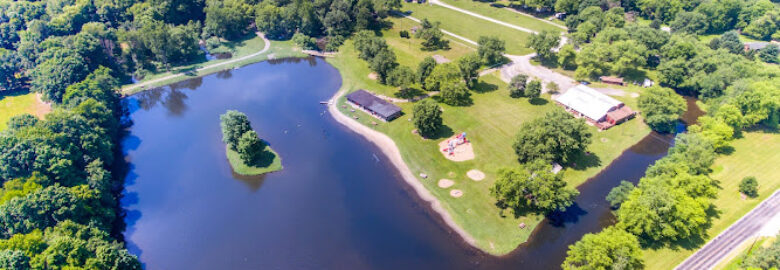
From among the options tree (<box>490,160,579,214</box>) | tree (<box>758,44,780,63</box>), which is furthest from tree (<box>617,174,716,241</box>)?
tree (<box>758,44,780,63</box>)

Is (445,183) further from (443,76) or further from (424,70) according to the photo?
(424,70)

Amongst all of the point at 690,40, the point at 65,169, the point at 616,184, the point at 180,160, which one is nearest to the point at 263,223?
the point at 180,160

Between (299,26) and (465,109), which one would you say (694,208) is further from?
(299,26)

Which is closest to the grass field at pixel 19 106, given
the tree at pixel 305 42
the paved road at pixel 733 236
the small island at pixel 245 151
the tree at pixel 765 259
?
the small island at pixel 245 151

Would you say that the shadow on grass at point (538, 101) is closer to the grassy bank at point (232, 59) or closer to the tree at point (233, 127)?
the tree at point (233, 127)

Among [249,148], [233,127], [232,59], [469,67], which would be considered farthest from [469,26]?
[249,148]

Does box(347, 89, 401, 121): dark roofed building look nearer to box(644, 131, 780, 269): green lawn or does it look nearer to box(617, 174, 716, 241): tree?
box(617, 174, 716, 241): tree
